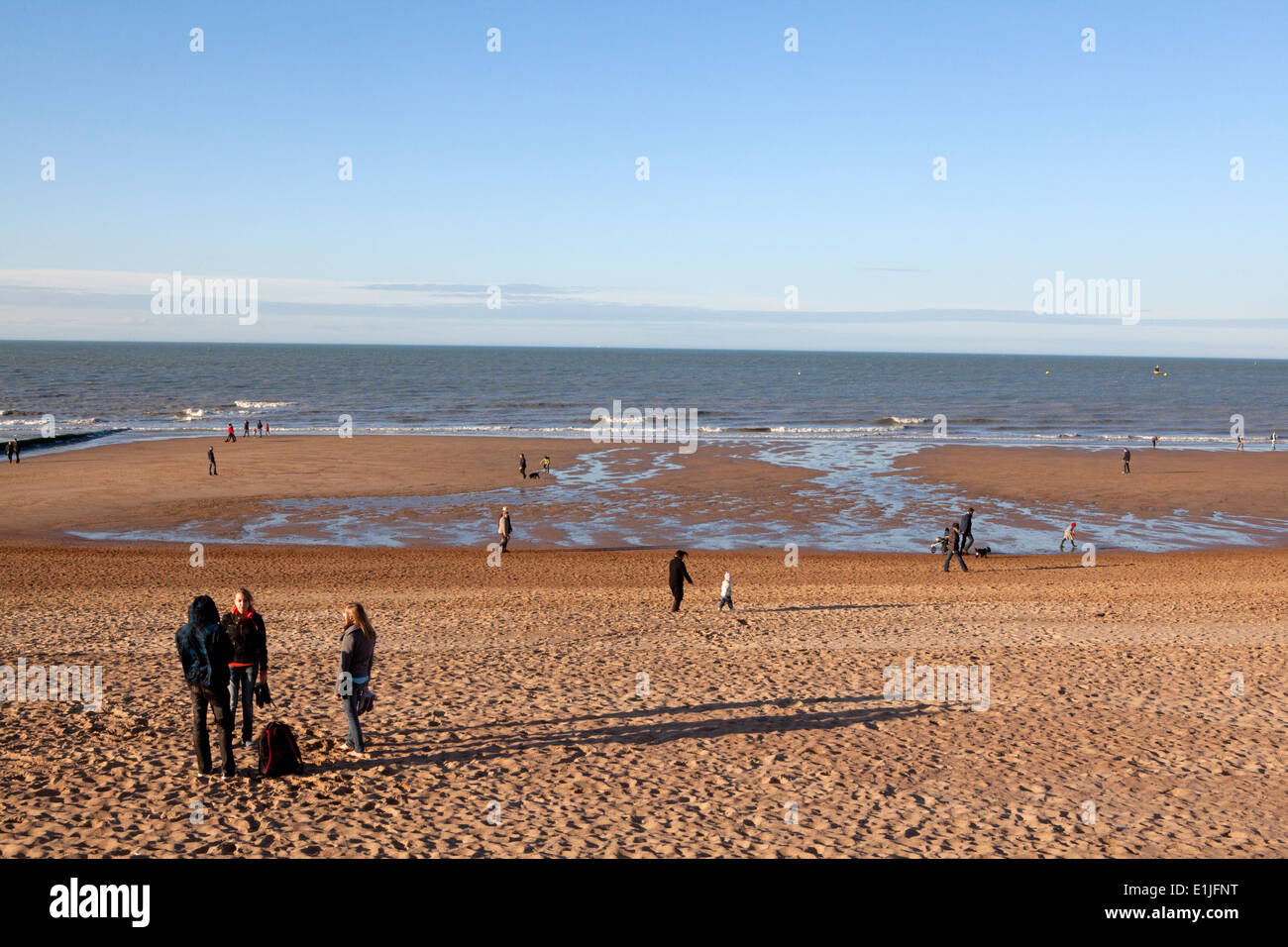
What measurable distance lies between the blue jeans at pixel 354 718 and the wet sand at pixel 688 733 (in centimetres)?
23

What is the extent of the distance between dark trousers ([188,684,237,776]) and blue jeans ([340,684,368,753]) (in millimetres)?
1057

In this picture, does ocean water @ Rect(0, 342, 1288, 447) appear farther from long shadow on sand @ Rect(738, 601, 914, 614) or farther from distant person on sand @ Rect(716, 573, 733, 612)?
distant person on sand @ Rect(716, 573, 733, 612)

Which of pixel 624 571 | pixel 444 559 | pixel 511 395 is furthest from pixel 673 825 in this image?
pixel 511 395

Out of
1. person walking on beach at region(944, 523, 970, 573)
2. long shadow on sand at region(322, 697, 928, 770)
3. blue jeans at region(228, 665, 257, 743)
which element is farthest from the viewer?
person walking on beach at region(944, 523, 970, 573)

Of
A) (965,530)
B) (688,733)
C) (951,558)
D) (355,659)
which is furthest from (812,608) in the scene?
(355,659)

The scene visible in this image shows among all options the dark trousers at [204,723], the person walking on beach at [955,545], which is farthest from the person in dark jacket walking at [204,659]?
the person walking on beach at [955,545]

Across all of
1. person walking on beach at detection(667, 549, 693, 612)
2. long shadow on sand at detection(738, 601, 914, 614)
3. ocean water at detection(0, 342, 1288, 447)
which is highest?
ocean water at detection(0, 342, 1288, 447)

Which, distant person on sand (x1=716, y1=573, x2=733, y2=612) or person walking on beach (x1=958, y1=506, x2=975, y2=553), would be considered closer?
distant person on sand (x1=716, y1=573, x2=733, y2=612)

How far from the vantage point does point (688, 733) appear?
1072 cm

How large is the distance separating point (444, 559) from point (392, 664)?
12.5 meters

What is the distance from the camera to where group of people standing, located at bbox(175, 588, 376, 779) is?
8.23 m

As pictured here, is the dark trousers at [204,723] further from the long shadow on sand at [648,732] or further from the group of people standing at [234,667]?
the long shadow on sand at [648,732]

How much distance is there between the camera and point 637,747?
10.2 metres

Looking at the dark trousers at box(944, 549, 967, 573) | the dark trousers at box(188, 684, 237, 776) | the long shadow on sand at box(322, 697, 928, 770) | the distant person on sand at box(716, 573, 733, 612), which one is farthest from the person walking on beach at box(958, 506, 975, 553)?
the dark trousers at box(188, 684, 237, 776)
